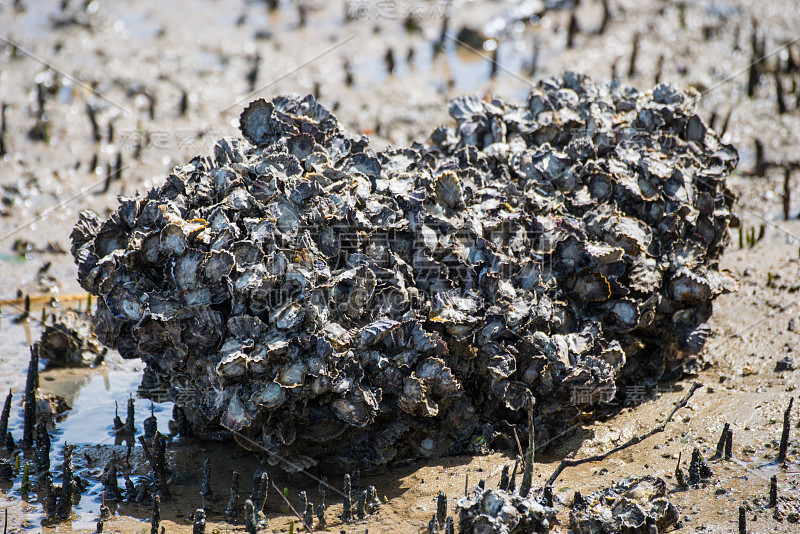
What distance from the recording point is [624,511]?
4.34 m

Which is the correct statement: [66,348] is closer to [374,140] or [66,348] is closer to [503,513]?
[503,513]

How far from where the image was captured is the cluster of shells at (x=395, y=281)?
184 inches

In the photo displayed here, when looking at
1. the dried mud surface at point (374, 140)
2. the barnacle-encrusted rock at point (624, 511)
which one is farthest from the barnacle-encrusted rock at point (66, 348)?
the barnacle-encrusted rock at point (624, 511)

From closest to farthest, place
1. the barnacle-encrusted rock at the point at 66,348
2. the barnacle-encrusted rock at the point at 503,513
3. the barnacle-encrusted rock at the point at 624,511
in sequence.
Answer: the barnacle-encrusted rock at the point at 503,513 < the barnacle-encrusted rock at the point at 624,511 < the barnacle-encrusted rock at the point at 66,348

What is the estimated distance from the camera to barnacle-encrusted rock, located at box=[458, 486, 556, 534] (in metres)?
4.09

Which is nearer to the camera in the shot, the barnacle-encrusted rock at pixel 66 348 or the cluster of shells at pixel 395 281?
the cluster of shells at pixel 395 281

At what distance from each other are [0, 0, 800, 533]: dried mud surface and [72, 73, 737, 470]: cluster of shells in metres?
0.40

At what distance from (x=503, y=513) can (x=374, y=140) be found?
648 cm

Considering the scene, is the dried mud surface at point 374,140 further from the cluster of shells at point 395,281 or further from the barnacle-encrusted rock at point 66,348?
the cluster of shells at point 395,281

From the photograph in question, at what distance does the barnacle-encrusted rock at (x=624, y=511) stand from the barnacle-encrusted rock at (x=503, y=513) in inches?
10.1

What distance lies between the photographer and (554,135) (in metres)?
6.12

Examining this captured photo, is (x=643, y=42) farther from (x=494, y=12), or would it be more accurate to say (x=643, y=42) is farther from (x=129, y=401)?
(x=129, y=401)

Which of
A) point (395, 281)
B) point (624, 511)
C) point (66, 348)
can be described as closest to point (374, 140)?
point (66, 348)

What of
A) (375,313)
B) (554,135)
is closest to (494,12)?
(554,135)
